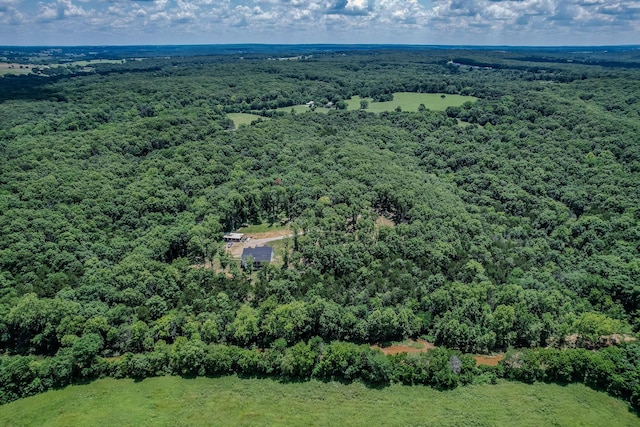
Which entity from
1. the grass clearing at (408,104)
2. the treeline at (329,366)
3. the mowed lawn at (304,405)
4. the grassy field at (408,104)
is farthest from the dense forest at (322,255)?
the grassy field at (408,104)

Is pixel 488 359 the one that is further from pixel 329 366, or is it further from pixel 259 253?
pixel 259 253

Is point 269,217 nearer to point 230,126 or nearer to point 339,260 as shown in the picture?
point 339,260

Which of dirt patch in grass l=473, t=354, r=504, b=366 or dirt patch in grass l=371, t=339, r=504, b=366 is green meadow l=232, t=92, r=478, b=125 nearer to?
dirt patch in grass l=371, t=339, r=504, b=366

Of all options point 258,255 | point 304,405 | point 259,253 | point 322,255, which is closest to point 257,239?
point 259,253

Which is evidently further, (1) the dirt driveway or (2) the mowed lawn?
(1) the dirt driveway

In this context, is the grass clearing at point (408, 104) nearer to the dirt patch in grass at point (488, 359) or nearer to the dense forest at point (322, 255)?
the dense forest at point (322, 255)

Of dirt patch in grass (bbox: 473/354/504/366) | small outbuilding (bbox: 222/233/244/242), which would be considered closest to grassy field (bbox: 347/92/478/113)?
small outbuilding (bbox: 222/233/244/242)

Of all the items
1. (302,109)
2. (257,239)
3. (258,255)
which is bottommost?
(257,239)
